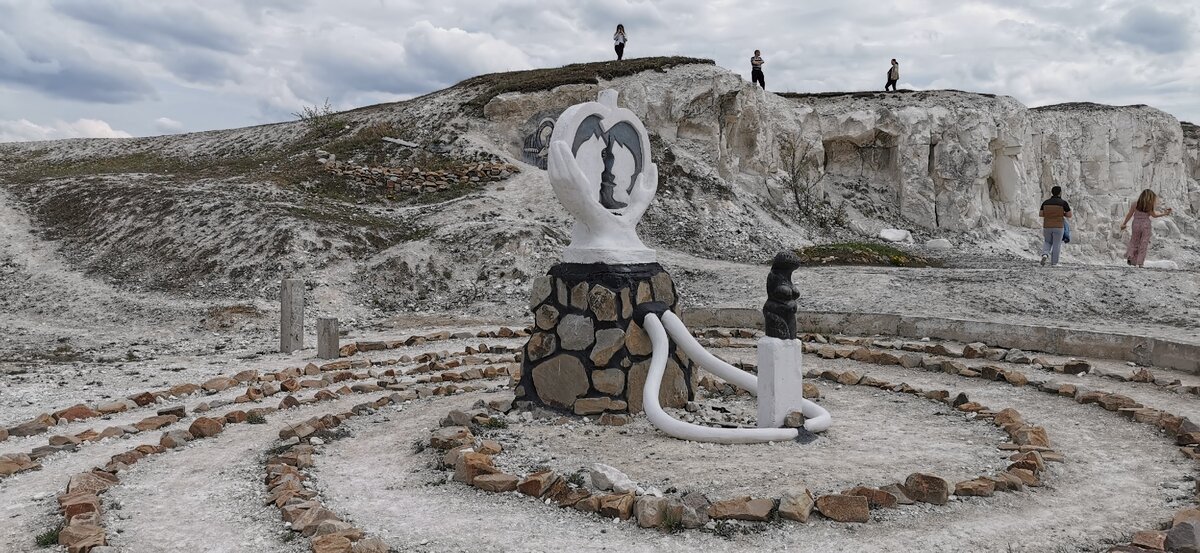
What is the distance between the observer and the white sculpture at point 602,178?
745 cm

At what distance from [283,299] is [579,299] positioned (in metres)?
6.73

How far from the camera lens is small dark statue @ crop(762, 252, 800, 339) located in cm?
638

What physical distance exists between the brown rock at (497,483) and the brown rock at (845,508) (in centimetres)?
Result: 190

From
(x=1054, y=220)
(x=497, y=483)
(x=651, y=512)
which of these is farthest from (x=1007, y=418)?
(x=1054, y=220)

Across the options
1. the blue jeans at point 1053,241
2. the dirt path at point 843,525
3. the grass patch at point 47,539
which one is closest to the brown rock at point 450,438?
the dirt path at point 843,525

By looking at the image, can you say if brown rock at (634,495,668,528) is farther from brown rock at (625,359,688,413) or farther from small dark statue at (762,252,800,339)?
brown rock at (625,359,688,413)

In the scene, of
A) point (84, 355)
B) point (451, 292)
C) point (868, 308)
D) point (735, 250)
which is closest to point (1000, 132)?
point (735, 250)

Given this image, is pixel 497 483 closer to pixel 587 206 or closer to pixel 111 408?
pixel 587 206

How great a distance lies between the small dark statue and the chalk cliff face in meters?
16.6

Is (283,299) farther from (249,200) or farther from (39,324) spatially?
(249,200)

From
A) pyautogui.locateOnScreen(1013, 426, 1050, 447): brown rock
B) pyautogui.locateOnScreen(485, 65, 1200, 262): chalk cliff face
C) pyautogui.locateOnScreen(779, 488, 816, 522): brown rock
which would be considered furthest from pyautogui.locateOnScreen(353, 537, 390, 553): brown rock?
pyautogui.locateOnScreen(485, 65, 1200, 262): chalk cliff face

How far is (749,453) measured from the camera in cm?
589

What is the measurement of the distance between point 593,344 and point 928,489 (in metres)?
3.14

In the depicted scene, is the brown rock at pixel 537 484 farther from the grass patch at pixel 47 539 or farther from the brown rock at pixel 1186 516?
the brown rock at pixel 1186 516
